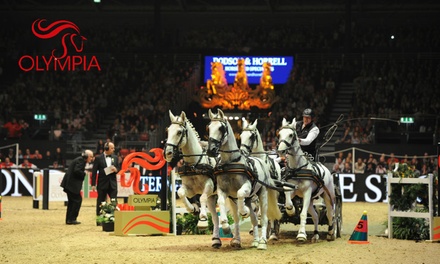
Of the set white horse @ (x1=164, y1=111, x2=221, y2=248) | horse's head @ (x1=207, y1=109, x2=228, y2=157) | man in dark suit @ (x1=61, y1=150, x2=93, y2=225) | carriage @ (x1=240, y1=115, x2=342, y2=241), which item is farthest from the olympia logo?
horse's head @ (x1=207, y1=109, x2=228, y2=157)

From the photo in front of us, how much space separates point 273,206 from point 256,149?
3.52ft

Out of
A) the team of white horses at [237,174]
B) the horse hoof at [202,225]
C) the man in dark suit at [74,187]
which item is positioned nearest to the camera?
the team of white horses at [237,174]

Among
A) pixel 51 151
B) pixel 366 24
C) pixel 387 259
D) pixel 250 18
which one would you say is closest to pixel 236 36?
pixel 250 18

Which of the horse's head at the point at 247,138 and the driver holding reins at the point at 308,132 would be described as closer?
the horse's head at the point at 247,138

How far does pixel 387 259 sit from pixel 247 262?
221 cm

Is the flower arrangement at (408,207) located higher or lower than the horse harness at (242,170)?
lower

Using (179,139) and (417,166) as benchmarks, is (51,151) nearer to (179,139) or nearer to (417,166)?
(417,166)

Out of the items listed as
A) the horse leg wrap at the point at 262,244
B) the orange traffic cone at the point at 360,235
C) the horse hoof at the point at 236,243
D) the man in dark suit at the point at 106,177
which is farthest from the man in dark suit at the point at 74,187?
the orange traffic cone at the point at 360,235

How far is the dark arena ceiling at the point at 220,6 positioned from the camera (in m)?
42.7

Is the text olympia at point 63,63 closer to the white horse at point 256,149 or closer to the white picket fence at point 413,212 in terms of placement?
the white horse at point 256,149

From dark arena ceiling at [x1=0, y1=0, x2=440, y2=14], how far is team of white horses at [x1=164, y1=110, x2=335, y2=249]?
28.6m

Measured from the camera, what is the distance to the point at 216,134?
496 inches

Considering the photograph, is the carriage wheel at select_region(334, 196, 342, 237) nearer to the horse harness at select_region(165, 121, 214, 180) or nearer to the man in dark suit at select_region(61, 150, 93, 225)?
the horse harness at select_region(165, 121, 214, 180)

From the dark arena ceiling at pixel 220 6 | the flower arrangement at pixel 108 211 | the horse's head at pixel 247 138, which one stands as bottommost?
the flower arrangement at pixel 108 211
